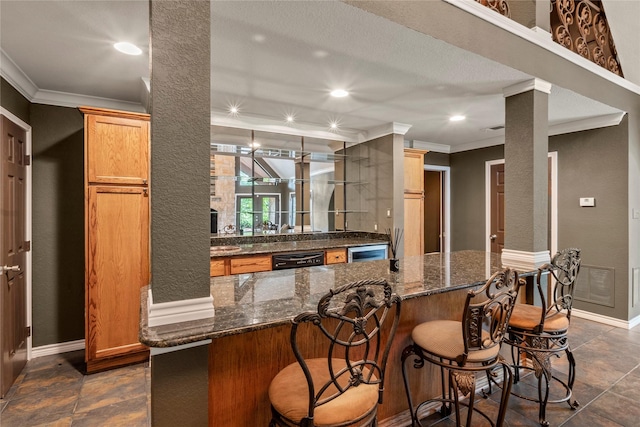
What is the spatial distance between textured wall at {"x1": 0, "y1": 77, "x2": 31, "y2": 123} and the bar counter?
2160 mm

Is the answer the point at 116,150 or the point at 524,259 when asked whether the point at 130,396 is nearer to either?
the point at 116,150

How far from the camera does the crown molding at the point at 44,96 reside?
2.35m

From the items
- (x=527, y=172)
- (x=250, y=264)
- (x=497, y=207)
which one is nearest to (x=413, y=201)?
(x=497, y=207)

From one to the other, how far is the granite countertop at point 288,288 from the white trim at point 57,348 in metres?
2.09

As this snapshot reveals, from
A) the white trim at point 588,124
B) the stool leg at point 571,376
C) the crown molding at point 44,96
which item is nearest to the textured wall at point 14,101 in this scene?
the crown molding at point 44,96

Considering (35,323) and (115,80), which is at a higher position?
(115,80)

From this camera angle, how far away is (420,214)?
4.88m

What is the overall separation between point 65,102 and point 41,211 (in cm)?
105

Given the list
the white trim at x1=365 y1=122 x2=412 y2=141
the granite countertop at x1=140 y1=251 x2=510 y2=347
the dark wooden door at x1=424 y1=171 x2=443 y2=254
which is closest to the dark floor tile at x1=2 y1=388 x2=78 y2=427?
the granite countertop at x1=140 y1=251 x2=510 y2=347

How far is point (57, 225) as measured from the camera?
305 cm

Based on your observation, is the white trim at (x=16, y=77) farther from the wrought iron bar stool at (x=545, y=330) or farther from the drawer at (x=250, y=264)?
the wrought iron bar stool at (x=545, y=330)

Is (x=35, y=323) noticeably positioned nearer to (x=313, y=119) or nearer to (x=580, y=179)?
(x=313, y=119)

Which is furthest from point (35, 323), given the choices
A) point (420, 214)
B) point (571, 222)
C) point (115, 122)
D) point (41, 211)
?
point (571, 222)

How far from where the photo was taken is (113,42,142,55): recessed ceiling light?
2107 millimetres
